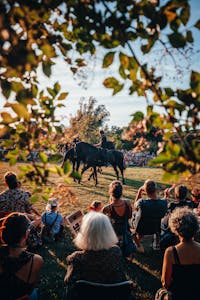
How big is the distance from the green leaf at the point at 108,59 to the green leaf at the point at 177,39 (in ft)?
1.30

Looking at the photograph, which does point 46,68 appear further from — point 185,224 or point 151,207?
point 151,207

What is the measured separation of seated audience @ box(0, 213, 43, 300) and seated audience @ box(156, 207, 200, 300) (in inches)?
57.3

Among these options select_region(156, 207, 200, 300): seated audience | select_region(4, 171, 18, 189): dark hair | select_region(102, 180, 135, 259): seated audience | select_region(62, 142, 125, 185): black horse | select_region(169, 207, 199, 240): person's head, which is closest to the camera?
select_region(156, 207, 200, 300): seated audience

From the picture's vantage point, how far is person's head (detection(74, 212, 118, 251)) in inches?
111

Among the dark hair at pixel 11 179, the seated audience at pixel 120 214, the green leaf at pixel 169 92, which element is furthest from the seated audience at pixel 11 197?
the green leaf at pixel 169 92

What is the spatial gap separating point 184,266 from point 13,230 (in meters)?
1.90

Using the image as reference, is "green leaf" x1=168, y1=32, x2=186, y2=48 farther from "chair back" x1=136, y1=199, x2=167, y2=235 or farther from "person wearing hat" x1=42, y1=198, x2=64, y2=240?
"person wearing hat" x1=42, y1=198, x2=64, y2=240

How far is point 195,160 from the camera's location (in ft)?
4.70

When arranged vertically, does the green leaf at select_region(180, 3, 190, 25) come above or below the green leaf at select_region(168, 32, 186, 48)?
above

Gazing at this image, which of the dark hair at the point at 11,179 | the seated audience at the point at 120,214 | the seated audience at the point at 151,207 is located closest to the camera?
the dark hair at the point at 11,179

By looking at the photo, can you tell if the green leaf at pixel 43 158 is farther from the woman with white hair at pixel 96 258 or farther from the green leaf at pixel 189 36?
the woman with white hair at pixel 96 258

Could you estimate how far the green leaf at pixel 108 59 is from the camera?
1763 millimetres

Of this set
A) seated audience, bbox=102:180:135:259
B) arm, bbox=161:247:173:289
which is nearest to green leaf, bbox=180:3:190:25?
arm, bbox=161:247:173:289

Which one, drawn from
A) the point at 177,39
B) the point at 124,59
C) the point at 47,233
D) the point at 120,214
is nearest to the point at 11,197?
the point at 47,233
